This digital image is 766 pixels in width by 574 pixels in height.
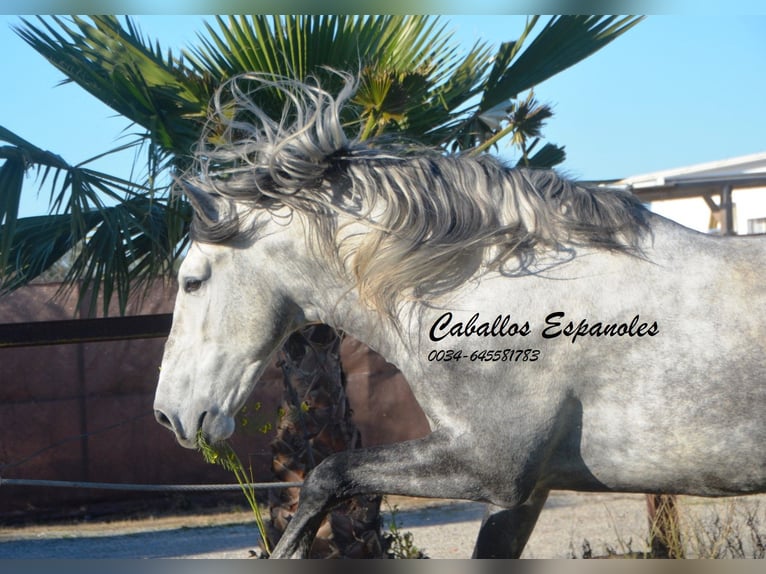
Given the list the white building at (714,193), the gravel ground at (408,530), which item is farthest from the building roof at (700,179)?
the gravel ground at (408,530)

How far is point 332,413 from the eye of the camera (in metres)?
4.58

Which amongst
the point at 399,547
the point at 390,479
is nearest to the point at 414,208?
the point at 390,479

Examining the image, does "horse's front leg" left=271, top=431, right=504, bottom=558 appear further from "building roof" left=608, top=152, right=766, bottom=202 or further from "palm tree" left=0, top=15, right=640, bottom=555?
"building roof" left=608, top=152, right=766, bottom=202

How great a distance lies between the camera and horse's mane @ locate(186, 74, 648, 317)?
306 cm

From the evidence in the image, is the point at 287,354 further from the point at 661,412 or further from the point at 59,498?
the point at 59,498

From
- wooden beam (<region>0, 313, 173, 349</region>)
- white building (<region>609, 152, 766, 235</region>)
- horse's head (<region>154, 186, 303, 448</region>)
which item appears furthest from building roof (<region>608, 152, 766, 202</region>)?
horse's head (<region>154, 186, 303, 448</region>)

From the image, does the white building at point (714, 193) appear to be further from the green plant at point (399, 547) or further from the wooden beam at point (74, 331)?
the wooden beam at point (74, 331)

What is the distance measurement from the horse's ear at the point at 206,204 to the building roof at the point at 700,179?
220 inches

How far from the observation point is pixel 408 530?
22.5 feet

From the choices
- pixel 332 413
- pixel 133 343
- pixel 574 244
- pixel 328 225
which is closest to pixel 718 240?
pixel 574 244

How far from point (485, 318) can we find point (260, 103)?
2234mm

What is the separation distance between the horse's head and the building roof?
5.57m

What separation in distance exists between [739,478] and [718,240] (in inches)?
34.0

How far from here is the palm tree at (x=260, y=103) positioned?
14.5 feet
